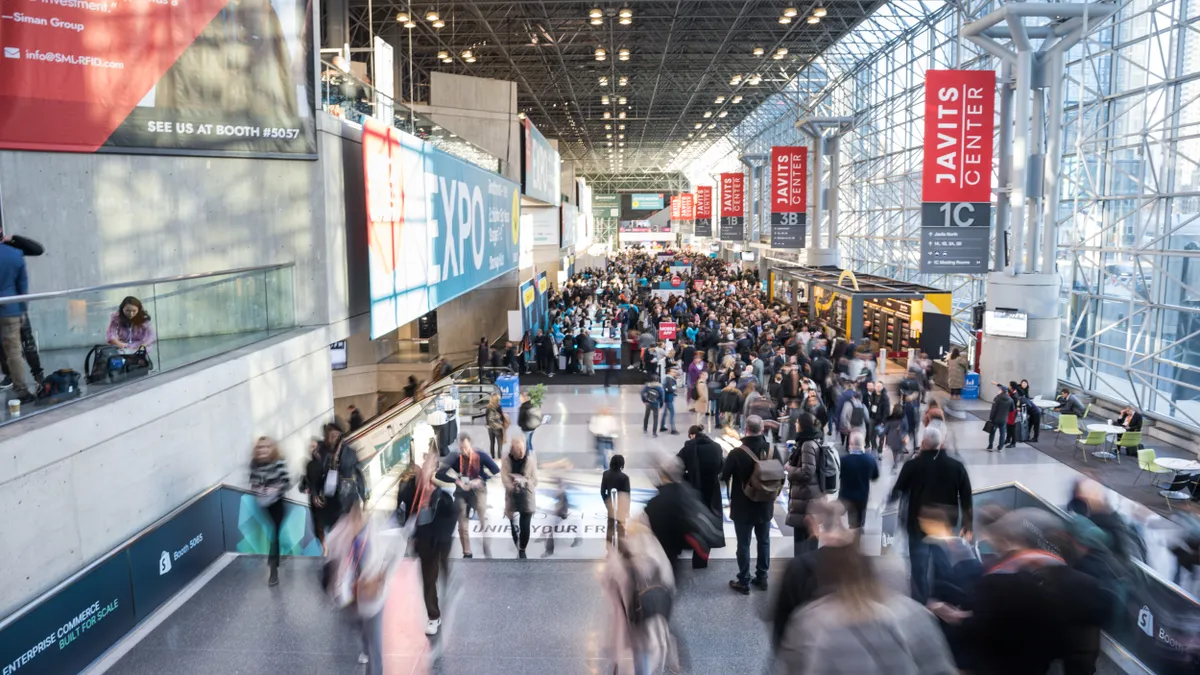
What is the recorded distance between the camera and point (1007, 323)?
17.8m

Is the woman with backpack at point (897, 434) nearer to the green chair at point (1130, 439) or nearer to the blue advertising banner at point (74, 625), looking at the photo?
the green chair at point (1130, 439)

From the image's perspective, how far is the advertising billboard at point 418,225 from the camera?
11031mm

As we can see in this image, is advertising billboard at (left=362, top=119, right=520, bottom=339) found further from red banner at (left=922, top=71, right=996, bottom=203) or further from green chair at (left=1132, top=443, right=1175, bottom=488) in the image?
green chair at (left=1132, top=443, right=1175, bottom=488)

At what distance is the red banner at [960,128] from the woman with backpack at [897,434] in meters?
6.85

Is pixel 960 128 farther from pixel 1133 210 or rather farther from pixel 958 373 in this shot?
pixel 958 373

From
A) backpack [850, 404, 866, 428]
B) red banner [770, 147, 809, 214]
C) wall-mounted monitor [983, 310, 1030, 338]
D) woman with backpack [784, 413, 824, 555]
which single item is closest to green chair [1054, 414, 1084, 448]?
wall-mounted monitor [983, 310, 1030, 338]

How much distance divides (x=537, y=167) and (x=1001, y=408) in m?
19.3

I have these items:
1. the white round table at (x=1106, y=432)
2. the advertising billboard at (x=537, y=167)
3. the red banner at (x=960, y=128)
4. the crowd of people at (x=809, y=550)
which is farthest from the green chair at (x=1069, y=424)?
the advertising billboard at (x=537, y=167)

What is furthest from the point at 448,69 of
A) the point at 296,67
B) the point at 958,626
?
the point at 958,626

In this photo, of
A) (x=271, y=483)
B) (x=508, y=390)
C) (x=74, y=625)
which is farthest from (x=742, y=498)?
(x=508, y=390)

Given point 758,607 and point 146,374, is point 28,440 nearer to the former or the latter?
point 146,374

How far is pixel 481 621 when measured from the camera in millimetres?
6320

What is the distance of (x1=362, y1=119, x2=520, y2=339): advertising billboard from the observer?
1103 cm

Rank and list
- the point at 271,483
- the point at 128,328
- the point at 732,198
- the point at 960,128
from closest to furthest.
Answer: the point at 128,328
the point at 271,483
the point at 960,128
the point at 732,198
